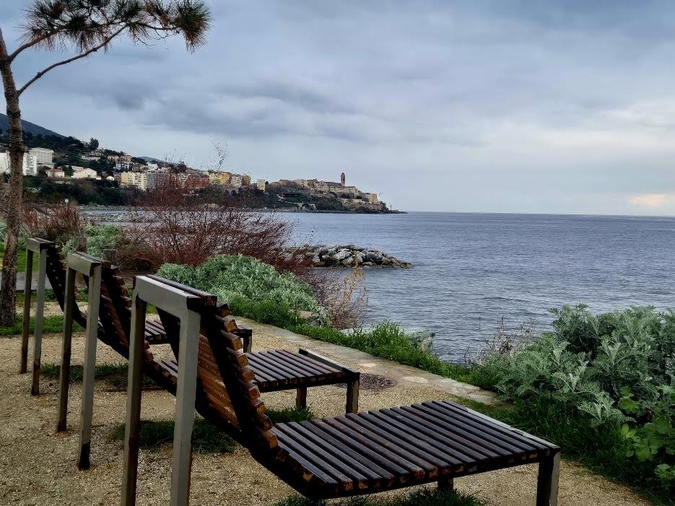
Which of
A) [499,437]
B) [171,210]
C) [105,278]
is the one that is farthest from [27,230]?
[499,437]

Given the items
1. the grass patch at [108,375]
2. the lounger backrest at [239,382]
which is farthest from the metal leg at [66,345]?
the lounger backrest at [239,382]

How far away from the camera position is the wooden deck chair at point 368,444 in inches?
99.1

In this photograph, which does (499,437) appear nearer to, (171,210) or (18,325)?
(18,325)

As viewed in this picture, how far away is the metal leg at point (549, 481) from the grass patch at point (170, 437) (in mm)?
1974

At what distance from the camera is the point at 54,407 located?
203 inches

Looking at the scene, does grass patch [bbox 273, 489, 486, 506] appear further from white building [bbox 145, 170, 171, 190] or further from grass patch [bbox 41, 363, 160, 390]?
white building [bbox 145, 170, 171, 190]

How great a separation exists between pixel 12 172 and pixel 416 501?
6448 mm

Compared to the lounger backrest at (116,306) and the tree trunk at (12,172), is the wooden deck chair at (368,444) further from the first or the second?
the tree trunk at (12,172)

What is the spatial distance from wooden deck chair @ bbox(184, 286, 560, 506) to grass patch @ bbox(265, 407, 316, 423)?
1460 millimetres

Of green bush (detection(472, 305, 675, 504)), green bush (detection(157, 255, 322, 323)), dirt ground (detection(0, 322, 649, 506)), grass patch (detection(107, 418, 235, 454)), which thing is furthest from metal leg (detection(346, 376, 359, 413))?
green bush (detection(157, 255, 322, 323))

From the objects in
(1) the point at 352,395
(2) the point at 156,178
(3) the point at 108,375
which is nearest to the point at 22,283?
(2) the point at 156,178

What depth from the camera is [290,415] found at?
503 cm

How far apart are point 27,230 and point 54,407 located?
16306 mm

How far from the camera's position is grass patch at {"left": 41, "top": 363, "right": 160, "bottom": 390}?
5.87 m
